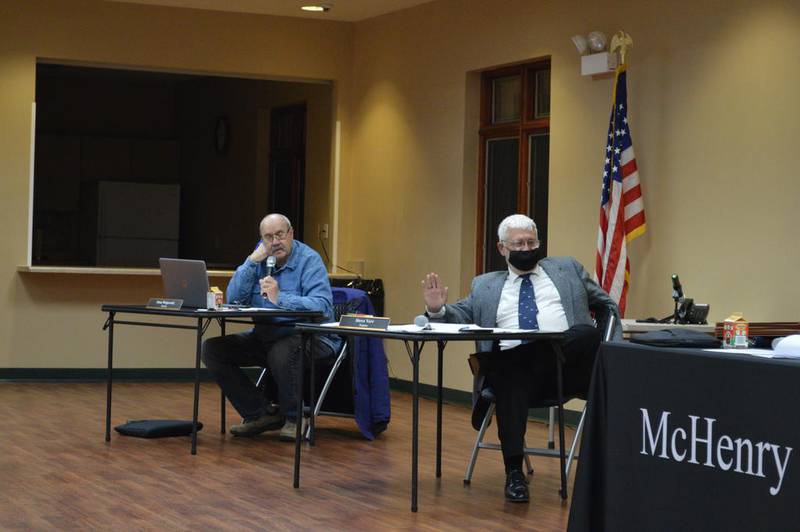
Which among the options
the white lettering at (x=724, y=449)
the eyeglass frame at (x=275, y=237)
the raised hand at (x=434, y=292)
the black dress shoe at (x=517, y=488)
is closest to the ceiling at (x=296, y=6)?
the eyeglass frame at (x=275, y=237)

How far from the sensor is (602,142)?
7.61 meters

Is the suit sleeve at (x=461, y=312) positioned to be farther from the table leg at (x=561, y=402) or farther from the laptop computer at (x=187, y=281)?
the laptop computer at (x=187, y=281)

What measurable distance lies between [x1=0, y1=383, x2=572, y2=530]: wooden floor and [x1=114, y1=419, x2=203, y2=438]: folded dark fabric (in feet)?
0.19

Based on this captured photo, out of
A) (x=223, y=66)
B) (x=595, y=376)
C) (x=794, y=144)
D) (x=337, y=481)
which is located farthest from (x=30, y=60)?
(x=595, y=376)

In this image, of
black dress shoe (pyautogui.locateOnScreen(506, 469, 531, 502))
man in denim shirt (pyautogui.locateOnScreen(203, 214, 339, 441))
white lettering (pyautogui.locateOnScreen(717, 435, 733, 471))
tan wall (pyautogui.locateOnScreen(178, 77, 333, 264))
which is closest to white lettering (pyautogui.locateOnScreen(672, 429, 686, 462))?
white lettering (pyautogui.locateOnScreen(717, 435, 733, 471))

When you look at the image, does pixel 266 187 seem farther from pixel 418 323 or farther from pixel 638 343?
pixel 638 343

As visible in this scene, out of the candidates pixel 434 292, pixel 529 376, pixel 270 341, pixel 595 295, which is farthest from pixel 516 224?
pixel 270 341

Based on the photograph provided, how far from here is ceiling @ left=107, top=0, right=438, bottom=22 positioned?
9.48 metres

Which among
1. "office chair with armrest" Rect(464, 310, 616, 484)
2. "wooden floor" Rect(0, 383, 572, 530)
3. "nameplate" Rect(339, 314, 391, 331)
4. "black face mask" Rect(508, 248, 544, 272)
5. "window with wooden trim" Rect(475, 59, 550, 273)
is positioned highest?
"window with wooden trim" Rect(475, 59, 550, 273)

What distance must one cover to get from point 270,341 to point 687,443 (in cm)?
372

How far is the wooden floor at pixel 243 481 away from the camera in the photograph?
475cm

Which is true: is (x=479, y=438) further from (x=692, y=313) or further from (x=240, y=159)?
(x=240, y=159)

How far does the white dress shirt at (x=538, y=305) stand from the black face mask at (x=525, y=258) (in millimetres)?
61

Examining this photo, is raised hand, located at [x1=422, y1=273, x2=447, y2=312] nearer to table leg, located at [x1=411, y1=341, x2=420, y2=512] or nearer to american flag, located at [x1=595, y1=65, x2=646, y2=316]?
table leg, located at [x1=411, y1=341, x2=420, y2=512]
